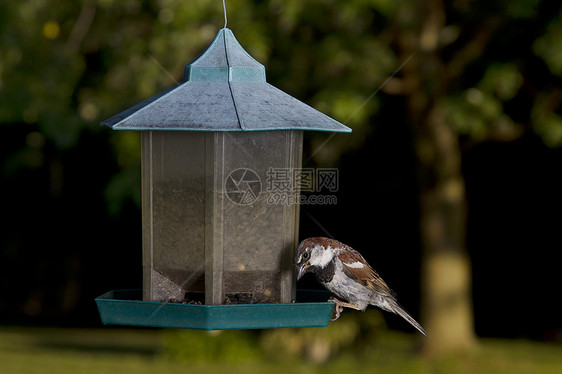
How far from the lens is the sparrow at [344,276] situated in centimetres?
370

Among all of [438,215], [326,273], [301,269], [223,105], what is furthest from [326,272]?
[438,215]

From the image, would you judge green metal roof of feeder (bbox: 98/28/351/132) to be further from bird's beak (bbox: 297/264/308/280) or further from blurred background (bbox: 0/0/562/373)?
blurred background (bbox: 0/0/562/373)

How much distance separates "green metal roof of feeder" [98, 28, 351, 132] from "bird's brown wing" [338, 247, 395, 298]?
2.71 ft

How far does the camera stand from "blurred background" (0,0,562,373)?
8.74 metres

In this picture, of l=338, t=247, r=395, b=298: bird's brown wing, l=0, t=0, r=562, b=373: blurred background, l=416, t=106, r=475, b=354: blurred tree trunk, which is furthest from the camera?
l=416, t=106, r=475, b=354: blurred tree trunk

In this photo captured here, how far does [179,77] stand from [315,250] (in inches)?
232

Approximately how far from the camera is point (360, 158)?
14.8 metres

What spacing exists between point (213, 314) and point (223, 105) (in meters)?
0.82

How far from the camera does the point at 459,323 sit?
11602mm

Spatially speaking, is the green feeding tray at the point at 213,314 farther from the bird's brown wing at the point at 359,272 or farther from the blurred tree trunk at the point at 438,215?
the blurred tree trunk at the point at 438,215

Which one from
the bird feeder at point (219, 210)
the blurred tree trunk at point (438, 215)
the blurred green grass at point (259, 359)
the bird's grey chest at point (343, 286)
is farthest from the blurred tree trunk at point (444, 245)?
the bird feeder at point (219, 210)

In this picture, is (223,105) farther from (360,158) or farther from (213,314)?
(360,158)

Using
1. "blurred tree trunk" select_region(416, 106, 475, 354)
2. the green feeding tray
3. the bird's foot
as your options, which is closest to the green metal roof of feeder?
the green feeding tray

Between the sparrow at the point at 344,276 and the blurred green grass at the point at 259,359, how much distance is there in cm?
599
